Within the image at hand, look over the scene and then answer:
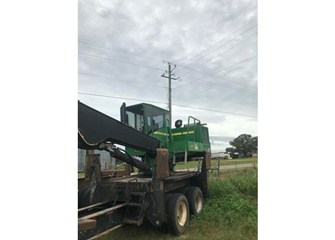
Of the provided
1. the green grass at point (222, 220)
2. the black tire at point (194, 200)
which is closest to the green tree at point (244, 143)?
the green grass at point (222, 220)

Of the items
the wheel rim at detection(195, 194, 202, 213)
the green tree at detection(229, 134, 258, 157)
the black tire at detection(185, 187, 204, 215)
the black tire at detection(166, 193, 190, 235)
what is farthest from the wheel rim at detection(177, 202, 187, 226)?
the green tree at detection(229, 134, 258, 157)

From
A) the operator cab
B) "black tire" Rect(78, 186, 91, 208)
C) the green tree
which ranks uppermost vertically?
the operator cab

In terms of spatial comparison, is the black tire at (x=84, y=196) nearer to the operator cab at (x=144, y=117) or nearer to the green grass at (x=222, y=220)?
the green grass at (x=222, y=220)

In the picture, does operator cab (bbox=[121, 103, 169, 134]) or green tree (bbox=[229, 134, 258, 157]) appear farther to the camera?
operator cab (bbox=[121, 103, 169, 134])

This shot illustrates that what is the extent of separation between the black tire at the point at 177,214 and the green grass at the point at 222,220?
0.32 feet

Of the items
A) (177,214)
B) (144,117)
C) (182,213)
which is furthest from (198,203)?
(144,117)

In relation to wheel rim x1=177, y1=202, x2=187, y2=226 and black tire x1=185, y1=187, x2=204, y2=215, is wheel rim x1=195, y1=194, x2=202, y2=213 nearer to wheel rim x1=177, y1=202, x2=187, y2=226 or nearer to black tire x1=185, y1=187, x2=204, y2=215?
black tire x1=185, y1=187, x2=204, y2=215

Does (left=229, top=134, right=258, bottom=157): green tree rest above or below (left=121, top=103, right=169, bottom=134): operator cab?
below

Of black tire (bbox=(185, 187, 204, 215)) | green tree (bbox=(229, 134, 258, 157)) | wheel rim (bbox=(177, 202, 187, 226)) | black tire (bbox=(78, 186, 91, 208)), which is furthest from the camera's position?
black tire (bbox=(185, 187, 204, 215))

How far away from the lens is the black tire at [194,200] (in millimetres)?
4395

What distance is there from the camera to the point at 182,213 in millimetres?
3885

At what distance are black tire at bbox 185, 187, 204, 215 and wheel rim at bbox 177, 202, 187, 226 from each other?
0.49 meters

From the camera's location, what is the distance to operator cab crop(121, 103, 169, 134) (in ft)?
13.5

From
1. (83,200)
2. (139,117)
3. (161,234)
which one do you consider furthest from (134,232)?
(139,117)
